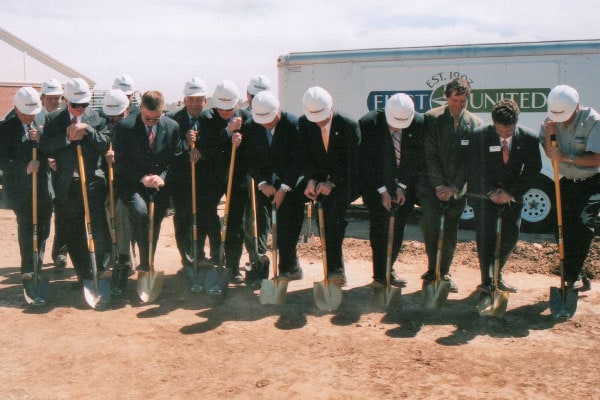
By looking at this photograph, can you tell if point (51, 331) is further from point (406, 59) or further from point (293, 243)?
point (406, 59)

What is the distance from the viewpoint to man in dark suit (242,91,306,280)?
6.46m

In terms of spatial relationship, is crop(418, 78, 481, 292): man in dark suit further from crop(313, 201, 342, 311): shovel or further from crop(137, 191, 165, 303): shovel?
crop(137, 191, 165, 303): shovel

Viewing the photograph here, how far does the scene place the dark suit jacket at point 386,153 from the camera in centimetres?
625

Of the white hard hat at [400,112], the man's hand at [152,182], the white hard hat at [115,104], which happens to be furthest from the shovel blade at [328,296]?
the white hard hat at [115,104]

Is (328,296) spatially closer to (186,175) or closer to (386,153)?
(386,153)

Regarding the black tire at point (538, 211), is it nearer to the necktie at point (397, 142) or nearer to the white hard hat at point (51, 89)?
the necktie at point (397, 142)

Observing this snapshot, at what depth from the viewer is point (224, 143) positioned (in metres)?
6.81

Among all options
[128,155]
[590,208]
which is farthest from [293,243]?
[590,208]

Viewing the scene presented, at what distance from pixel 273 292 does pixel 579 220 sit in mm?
3066

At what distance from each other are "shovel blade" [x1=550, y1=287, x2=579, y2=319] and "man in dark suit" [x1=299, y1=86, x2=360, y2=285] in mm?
1985

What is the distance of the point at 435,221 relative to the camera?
6375 mm

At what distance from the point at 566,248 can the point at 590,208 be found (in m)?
0.45

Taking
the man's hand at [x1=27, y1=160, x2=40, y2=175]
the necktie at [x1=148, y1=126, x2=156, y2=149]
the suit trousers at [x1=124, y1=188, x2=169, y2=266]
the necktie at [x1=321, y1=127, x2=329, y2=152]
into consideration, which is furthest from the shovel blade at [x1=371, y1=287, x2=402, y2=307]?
the man's hand at [x1=27, y1=160, x2=40, y2=175]

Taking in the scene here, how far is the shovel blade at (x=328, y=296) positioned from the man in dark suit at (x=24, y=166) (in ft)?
9.72
